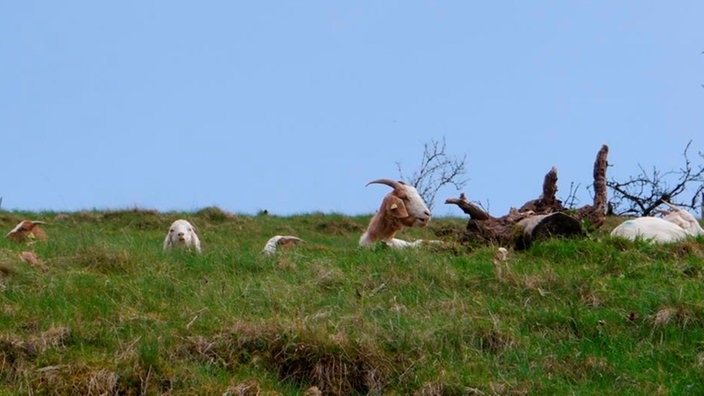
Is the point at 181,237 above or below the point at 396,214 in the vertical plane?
below

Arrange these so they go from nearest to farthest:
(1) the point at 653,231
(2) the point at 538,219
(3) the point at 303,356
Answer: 1. (3) the point at 303,356
2. (2) the point at 538,219
3. (1) the point at 653,231

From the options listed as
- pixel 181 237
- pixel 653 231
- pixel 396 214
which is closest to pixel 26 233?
pixel 181 237

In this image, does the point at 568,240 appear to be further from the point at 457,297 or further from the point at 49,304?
the point at 49,304

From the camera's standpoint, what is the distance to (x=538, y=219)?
11.6 m

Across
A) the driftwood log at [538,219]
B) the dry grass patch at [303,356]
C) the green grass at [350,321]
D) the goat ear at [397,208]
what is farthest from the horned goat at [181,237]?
the dry grass patch at [303,356]

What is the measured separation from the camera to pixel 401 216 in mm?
13141

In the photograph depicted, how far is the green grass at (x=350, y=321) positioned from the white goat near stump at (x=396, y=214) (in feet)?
7.70

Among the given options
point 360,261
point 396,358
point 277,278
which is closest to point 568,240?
point 360,261

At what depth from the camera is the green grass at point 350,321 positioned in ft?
23.8

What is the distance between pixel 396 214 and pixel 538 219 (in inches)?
80.5

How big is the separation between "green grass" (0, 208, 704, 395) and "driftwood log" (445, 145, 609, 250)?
62 cm

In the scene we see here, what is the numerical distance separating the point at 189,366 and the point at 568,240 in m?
5.06

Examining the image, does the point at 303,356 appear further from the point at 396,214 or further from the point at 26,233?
the point at 396,214

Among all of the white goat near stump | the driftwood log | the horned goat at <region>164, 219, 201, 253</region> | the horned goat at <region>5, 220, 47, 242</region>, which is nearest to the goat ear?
the white goat near stump
